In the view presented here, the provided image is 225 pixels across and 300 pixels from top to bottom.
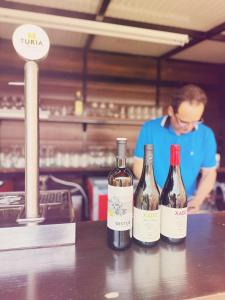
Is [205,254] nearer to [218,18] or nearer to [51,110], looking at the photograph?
[218,18]

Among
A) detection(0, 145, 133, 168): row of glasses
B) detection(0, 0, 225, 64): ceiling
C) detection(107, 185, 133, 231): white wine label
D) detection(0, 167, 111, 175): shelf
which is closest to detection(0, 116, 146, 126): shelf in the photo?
detection(0, 145, 133, 168): row of glasses

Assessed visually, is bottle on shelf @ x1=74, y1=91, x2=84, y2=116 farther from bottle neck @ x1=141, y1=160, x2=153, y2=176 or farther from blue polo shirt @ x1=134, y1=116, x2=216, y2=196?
bottle neck @ x1=141, y1=160, x2=153, y2=176

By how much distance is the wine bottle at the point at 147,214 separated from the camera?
76cm

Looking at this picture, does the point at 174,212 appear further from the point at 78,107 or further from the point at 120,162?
Result: the point at 78,107

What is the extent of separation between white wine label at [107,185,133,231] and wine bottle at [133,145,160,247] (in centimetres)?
4

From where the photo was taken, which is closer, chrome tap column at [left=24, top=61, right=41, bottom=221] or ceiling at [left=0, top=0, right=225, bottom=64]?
chrome tap column at [left=24, top=61, right=41, bottom=221]

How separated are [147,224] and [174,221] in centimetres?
9

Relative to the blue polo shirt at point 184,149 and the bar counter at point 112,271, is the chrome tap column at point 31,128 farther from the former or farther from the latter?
the blue polo shirt at point 184,149

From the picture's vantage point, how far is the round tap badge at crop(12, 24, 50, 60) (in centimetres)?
72

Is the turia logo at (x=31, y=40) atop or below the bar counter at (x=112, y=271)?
atop

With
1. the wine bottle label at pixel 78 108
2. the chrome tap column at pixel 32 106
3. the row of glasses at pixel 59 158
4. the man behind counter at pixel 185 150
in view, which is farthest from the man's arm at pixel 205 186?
the wine bottle label at pixel 78 108

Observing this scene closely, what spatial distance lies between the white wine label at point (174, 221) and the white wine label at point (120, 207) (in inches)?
4.9

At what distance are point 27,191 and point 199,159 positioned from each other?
1.25m

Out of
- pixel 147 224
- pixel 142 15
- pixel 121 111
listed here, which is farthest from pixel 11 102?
pixel 147 224
